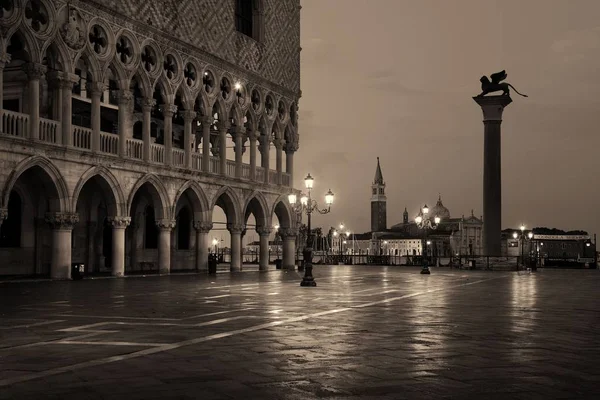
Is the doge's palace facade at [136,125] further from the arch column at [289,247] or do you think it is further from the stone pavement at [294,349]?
the stone pavement at [294,349]

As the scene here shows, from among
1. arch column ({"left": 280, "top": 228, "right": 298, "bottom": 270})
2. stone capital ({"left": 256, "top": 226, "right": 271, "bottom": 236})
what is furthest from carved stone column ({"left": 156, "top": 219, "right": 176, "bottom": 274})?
arch column ({"left": 280, "top": 228, "right": 298, "bottom": 270})

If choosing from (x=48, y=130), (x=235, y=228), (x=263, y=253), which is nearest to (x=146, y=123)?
(x=48, y=130)

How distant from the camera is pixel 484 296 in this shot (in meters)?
18.2

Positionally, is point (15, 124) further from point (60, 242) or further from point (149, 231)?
point (149, 231)

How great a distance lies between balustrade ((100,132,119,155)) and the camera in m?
26.0

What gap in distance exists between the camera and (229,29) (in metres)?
33.2

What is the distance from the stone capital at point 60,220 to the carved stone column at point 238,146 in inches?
412

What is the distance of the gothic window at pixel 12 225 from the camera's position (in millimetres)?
26094

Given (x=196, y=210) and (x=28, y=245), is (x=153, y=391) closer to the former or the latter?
(x=28, y=245)

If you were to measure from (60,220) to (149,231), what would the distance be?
10025 mm

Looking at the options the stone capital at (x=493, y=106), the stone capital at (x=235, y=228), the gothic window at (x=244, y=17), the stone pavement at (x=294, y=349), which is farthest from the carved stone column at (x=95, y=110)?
the stone capital at (x=493, y=106)

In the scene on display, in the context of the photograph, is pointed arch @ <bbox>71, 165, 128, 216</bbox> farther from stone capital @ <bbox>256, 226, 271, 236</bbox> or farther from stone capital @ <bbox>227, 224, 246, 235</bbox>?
stone capital @ <bbox>256, 226, 271, 236</bbox>

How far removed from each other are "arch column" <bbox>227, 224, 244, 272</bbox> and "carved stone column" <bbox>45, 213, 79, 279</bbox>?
10154 mm

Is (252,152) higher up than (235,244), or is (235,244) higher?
(252,152)
